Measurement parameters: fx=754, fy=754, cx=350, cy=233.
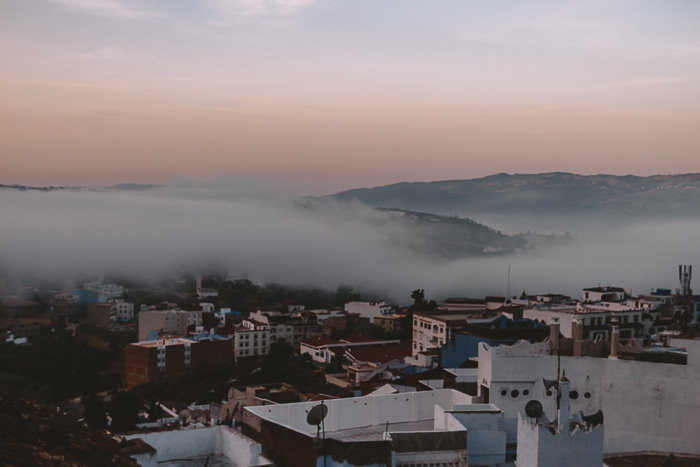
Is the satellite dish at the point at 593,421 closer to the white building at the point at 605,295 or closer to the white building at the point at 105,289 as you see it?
the white building at the point at 605,295

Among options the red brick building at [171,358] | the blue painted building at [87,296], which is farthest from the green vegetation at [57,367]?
the blue painted building at [87,296]

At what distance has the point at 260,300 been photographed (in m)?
76.5

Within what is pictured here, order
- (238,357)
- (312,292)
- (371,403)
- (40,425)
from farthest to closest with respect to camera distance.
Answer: (312,292), (238,357), (371,403), (40,425)

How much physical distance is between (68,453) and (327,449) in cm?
414

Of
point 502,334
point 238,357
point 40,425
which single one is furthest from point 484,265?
point 40,425

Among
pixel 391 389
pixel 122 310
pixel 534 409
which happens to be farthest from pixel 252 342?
pixel 534 409

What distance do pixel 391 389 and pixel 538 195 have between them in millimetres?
106566

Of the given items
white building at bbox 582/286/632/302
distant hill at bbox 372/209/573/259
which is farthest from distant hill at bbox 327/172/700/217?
white building at bbox 582/286/632/302

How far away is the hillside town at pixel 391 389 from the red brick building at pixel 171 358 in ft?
0.27

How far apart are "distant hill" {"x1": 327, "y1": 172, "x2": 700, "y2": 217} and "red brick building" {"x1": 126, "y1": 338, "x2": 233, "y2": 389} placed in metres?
60.5

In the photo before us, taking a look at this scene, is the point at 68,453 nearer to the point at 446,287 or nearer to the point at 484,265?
the point at 446,287

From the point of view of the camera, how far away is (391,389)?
13.7 m

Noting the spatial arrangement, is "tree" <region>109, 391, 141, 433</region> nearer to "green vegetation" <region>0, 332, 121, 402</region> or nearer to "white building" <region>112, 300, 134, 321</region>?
"green vegetation" <region>0, 332, 121, 402</region>

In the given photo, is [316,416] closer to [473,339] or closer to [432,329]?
[473,339]
